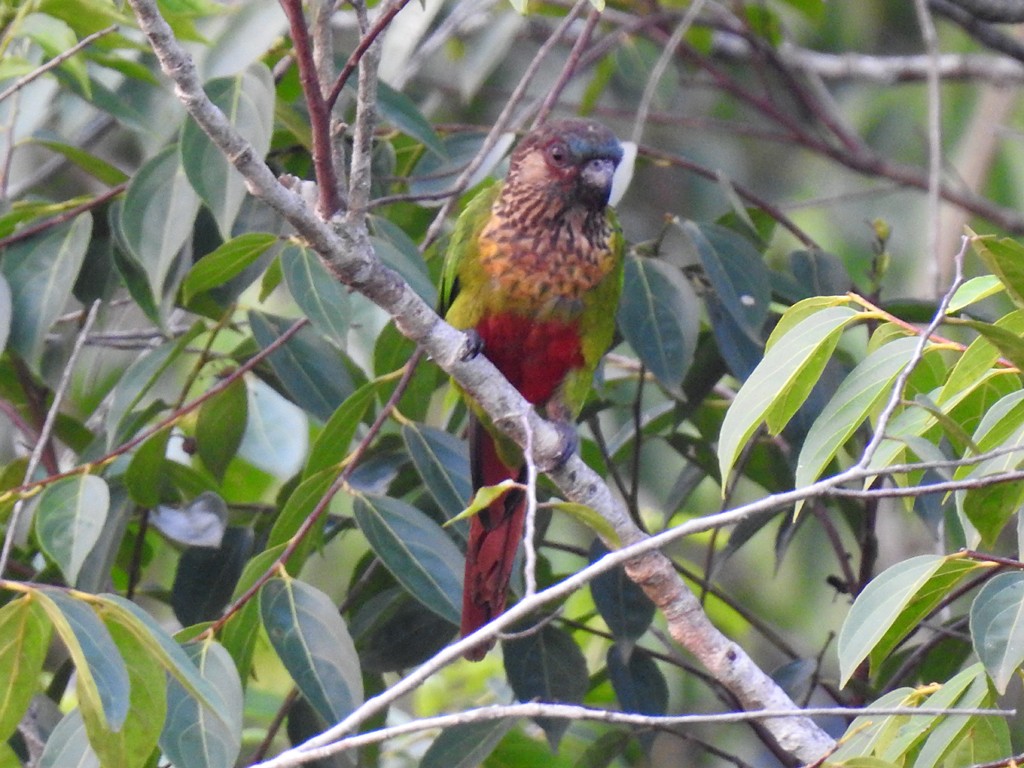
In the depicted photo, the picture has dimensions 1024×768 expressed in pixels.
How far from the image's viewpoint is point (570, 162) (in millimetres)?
2693

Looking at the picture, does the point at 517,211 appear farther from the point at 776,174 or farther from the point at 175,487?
the point at 776,174

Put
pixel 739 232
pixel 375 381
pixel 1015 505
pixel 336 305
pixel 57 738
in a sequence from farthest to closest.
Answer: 1. pixel 739 232
2. pixel 375 381
3. pixel 336 305
4. pixel 57 738
5. pixel 1015 505

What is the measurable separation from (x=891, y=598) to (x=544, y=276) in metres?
1.35

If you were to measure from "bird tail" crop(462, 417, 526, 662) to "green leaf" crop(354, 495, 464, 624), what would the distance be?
0.75 ft

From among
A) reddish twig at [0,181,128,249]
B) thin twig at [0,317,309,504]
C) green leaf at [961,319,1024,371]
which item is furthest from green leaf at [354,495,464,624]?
green leaf at [961,319,1024,371]

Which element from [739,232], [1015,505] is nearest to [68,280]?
[739,232]

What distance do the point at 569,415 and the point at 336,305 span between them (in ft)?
2.65

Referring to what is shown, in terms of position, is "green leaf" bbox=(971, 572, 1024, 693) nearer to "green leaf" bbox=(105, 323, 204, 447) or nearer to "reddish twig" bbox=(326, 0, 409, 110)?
"reddish twig" bbox=(326, 0, 409, 110)

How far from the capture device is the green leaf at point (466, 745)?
2070 millimetres

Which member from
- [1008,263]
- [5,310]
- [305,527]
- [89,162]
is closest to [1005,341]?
[1008,263]

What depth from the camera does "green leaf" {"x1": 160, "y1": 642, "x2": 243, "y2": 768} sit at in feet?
5.42

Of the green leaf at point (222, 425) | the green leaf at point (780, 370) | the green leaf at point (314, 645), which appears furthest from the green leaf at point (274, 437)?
the green leaf at point (780, 370)

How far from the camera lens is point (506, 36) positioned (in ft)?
11.5

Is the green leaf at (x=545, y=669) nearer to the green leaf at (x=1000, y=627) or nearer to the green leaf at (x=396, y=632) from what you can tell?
the green leaf at (x=396, y=632)
